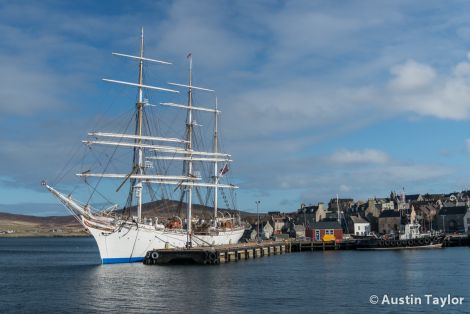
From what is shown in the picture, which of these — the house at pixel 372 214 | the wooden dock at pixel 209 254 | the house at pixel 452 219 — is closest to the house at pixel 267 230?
the house at pixel 372 214

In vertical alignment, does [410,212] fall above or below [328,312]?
above

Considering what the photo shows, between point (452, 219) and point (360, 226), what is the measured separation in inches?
871

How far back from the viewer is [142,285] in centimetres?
4328

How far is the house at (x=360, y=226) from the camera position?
135000 mm

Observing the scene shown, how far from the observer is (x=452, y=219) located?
137750mm

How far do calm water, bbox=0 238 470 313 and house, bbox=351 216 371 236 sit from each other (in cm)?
7384

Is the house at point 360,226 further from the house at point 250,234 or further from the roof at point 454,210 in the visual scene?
the house at point 250,234

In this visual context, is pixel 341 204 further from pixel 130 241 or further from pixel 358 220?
pixel 130 241

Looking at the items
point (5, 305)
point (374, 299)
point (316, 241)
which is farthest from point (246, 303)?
point (316, 241)

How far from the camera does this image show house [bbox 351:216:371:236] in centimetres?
13500

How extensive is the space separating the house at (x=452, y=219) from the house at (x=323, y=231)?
42.3m

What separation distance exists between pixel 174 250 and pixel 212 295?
80.0 ft

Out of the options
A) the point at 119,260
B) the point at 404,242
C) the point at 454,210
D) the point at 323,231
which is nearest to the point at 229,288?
the point at 119,260

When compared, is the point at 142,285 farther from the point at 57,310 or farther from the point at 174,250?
the point at 174,250
